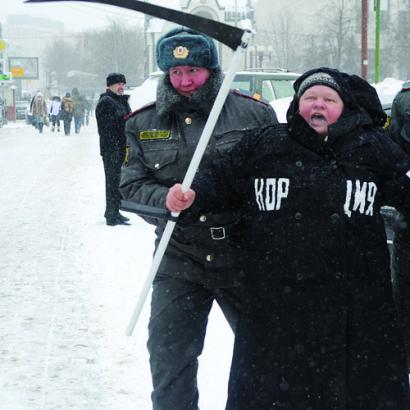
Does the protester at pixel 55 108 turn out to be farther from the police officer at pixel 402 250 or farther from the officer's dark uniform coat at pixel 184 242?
the officer's dark uniform coat at pixel 184 242

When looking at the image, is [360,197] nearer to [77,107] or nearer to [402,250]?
[402,250]

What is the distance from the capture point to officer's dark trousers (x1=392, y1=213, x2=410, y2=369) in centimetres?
344

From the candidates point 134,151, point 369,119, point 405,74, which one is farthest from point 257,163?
point 405,74

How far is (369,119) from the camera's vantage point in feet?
9.73

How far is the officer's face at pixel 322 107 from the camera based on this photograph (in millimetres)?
2896

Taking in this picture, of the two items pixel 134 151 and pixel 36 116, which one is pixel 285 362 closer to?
pixel 134 151

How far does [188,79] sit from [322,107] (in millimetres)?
664

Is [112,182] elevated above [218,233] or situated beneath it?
situated beneath

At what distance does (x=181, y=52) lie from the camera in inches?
129

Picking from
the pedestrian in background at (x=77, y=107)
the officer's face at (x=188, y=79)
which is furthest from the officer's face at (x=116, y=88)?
the pedestrian in background at (x=77, y=107)

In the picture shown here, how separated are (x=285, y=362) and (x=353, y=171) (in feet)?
2.29

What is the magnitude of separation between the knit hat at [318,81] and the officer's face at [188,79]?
1.70 ft

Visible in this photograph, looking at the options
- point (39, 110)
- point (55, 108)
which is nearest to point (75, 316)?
point (55, 108)

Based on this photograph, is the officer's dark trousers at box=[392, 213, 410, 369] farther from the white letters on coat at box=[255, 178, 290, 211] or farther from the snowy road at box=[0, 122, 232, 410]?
the snowy road at box=[0, 122, 232, 410]
